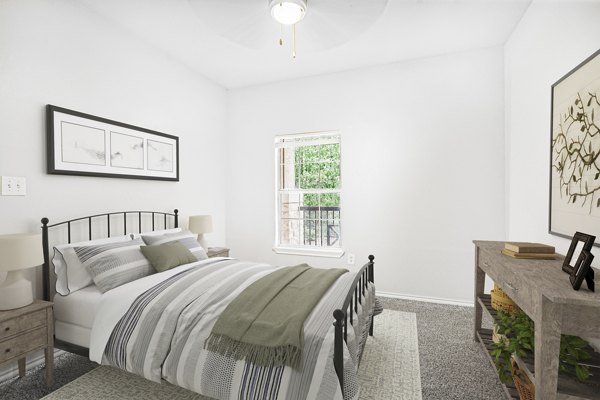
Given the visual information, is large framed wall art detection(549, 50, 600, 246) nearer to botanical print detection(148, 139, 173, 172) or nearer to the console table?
the console table

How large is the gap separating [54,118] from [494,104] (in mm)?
4175

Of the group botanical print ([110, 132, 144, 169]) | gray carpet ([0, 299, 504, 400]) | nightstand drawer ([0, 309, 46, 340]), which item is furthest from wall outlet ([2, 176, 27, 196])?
gray carpet ([0, 299, 504, 400])

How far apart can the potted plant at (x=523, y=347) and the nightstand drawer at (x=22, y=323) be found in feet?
9.32

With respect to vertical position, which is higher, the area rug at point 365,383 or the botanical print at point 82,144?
the botanical print at point 82,144

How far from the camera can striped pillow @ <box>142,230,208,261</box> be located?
8.74ft

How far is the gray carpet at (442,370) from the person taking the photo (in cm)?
186

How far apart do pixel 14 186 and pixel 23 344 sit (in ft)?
3.55

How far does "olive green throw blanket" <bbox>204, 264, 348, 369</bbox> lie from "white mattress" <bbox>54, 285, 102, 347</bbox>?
1.02 m

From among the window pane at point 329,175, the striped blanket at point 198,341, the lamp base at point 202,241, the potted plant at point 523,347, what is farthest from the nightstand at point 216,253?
the potted plant at point 523,347

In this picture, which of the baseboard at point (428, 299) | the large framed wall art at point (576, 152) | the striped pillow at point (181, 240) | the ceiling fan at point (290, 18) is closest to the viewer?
the large framed wall art at point (576, 152)

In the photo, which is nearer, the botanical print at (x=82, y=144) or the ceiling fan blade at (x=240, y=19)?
the ceiling fan blade at (x=240, y=19)

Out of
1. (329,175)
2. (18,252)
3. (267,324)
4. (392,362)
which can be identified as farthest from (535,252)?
(18,252)

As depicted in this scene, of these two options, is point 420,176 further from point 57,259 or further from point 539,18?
point 57,259

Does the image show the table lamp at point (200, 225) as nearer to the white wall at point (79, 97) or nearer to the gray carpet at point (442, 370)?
the white wall at point (79, 97)
